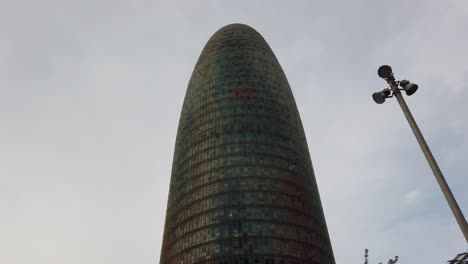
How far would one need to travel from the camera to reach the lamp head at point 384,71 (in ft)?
64.1

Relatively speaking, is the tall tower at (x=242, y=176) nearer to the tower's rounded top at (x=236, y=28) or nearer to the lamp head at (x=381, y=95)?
the tower's rounded top at (x=236, y=28)

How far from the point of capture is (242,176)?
394ft

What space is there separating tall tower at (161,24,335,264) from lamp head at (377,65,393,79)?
3650 inches

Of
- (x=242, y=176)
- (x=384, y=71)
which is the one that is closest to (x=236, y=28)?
(x=242, y=176)

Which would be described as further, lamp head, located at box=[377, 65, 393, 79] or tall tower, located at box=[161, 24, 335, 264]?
tall tower, located at box=[161, 24, 335, 264]

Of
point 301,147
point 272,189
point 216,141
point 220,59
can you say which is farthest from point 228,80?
point 272,189

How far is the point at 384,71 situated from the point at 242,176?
10198 cm

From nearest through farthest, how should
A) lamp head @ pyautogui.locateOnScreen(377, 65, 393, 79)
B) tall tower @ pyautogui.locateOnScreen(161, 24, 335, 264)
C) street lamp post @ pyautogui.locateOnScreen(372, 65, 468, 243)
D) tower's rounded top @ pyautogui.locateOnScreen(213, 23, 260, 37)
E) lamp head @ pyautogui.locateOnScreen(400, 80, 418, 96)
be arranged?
street lamp post @ pyautogui.locateOnScreen(372, 65, 468, 243)
lamp head @ pyautogui.locateOnScreen(400, 80, 418, 96)
lamp head @ pyautogui.locateOnScreen(377, 65, 393, 79)
tall tower @ pyautogui.locateOnScreen(161, 24, 335, 264)
tower's rounded top @ pyautogui.locateOnScreen(213, 23, 260, 37)

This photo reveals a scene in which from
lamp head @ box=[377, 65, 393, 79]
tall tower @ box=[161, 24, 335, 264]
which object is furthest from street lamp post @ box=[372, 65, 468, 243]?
tall tower @ box=[161, 24, 335, 264]

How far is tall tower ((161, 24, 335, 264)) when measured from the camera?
109875 millimetres

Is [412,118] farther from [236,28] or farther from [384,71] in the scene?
[236,28]

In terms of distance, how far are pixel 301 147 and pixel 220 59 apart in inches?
1926

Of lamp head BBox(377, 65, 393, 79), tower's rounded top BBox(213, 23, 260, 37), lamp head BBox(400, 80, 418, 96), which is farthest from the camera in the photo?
tower's rounded top BBox(213, 23, 260, 37)

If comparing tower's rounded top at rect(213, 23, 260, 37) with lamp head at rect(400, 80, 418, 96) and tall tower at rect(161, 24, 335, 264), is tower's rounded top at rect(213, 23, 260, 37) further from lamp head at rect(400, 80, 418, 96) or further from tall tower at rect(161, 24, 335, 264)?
lamp head at rect(400, 80, 418, 96)
